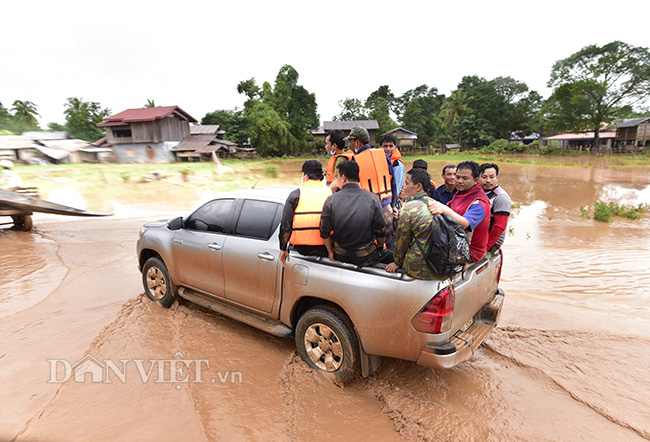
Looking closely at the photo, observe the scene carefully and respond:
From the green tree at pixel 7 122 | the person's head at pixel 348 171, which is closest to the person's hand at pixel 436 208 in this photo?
the person's head at pixel 348 171

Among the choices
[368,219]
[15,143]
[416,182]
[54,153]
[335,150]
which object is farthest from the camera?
[54,153]

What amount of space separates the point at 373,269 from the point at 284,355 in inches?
58.9

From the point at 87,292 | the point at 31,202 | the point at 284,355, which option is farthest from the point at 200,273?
the point at 31,202

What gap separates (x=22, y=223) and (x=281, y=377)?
10295mm

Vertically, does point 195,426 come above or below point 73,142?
below

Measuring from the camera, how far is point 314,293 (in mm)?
2961

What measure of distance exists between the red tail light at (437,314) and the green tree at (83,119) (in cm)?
5684

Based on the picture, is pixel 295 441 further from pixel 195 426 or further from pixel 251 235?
pixel 251 235

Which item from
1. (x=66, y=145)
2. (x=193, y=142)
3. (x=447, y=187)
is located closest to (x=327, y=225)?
(x=447, y=187)

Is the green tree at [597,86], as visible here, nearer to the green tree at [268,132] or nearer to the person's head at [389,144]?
the green tree at [268,132]

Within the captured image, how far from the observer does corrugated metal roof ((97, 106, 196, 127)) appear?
33.8 m

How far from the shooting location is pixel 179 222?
415 centimetres

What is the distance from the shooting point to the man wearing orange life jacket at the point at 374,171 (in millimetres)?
3650

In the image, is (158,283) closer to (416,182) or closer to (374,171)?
(374,171)
